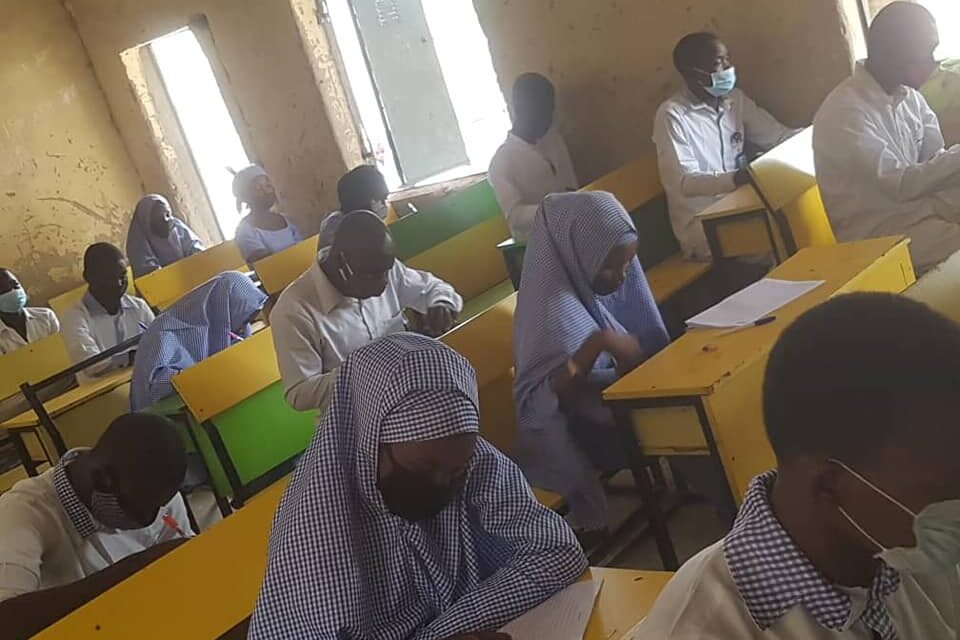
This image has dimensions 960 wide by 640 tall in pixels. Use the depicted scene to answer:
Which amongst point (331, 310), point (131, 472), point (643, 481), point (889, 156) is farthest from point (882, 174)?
point (131, 472)

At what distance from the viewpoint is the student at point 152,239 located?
7.29 metres

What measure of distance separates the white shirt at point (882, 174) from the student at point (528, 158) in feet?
5.18

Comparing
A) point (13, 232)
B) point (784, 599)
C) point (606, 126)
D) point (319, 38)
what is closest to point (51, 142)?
point (13, 232)

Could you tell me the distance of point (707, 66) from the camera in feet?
14.2

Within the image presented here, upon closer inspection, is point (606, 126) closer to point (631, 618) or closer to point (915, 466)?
point (631, 618)

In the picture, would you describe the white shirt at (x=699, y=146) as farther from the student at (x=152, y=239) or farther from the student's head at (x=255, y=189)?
the student at (x=152, y=239)

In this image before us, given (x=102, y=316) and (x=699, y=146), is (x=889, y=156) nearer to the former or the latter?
(x=699, y=146)

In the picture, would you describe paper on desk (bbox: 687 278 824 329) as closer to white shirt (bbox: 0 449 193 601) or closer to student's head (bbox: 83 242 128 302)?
white shirt (bbox: 0 449 193 601)

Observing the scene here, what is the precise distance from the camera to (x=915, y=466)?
90 centimetres

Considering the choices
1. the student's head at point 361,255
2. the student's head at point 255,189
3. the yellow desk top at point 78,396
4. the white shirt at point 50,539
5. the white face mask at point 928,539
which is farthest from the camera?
the student's head at point 255,189

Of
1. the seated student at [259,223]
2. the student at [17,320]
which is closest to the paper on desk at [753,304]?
the seated student at [259,223]

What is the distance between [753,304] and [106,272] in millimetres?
Result: 3751

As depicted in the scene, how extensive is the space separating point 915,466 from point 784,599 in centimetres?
17

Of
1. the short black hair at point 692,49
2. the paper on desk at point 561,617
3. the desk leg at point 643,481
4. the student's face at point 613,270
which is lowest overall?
the desk leg at point 643,481
